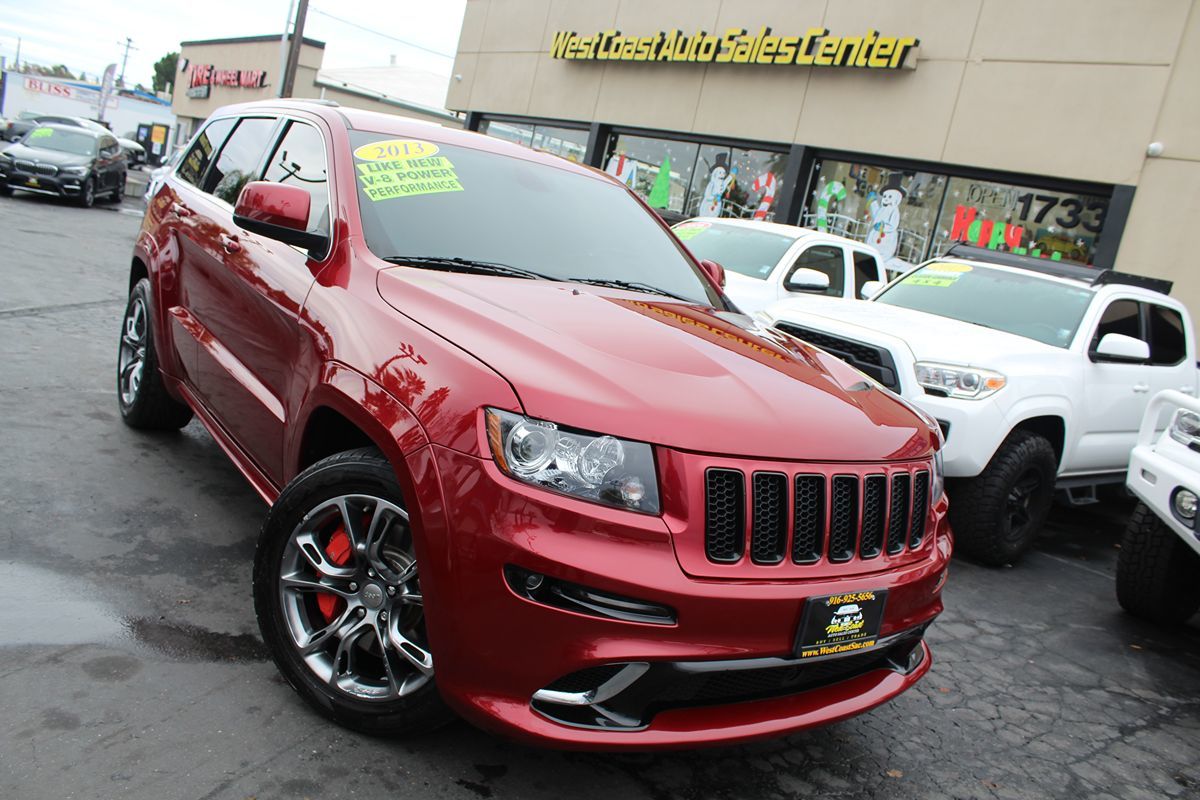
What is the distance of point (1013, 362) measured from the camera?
541 centimetres

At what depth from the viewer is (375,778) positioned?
2506 millimetres

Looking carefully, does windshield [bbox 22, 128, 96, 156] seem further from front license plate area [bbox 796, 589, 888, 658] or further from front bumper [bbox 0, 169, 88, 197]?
front license plate area [bbox 796, 589, 888, 658]

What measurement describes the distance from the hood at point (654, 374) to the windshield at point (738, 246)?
18.5 ft

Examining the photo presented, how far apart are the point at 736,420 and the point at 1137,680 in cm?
299

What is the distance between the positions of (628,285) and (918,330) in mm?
2841

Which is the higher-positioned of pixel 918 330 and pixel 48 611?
pixel 918 330

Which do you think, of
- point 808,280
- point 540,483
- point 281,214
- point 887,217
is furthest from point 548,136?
point 540,483

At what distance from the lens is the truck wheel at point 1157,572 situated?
468cm

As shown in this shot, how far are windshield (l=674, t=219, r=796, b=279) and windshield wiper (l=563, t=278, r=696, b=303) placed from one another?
16.7 ft

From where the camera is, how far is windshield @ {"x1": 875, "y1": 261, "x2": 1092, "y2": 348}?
6.19 m

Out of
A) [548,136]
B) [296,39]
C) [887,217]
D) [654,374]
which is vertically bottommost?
[654,374]

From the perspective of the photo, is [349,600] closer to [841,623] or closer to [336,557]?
[336,557]

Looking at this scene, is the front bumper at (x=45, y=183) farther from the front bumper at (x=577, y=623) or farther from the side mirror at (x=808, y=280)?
the front bumper at (x=577, y=623)

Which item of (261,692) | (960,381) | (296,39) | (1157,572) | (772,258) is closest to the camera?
(261,692)
